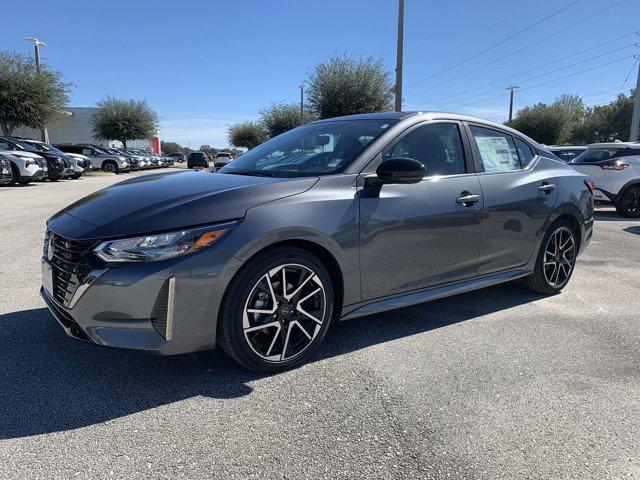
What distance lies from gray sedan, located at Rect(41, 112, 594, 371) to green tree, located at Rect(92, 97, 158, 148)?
48.5 meters

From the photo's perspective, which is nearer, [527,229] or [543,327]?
[543,327]

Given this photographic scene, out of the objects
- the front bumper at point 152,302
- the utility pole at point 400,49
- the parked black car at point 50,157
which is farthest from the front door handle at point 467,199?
the parked black car at point 50,157

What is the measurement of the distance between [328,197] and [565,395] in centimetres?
178

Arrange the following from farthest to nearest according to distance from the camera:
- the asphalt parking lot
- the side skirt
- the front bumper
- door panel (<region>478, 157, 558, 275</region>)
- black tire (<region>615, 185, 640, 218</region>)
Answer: black tire (<region>615, 185, 640, 218</region>)
door panel (<region>478, 157, 558, 275</region>)
the side skirt
the front bumper
the asphalt parking lot

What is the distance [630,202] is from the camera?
1066cm

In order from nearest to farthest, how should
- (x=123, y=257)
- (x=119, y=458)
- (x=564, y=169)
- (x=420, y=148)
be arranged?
(x=119, y=458)
(x=123, y=257)
(x=420, y=148)
(x=564, y=169)

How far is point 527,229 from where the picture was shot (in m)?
4.11

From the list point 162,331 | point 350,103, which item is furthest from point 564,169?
point 350,103

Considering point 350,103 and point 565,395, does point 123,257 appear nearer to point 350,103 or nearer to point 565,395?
point 565,395

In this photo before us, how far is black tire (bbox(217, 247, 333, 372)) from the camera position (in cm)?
268

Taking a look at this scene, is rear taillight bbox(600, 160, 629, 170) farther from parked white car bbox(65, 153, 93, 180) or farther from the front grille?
parked white car bbox(65, 153, 93, 180)

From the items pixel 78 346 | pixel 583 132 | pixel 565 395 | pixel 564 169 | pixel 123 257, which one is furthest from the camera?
pixel 583 132

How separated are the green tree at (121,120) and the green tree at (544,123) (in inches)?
1434

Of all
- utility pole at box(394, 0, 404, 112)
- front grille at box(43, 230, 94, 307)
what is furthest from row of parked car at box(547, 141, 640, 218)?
front grille at box(43, 230, 94, 307)
